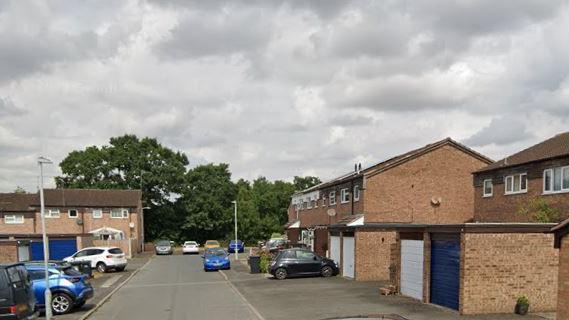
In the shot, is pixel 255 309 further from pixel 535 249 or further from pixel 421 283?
pixel 535 249

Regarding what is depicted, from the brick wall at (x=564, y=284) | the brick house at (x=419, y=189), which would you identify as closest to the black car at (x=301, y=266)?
the brick house at (x=419, y=189)

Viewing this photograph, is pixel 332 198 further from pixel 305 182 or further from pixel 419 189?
pixel 305 182

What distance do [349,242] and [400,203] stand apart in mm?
7641

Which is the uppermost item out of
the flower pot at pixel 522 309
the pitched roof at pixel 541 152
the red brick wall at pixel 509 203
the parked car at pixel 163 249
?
the pitched roof at pixel 541 152

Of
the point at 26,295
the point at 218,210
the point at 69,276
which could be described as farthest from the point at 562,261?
the point at 218,210

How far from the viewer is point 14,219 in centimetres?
5756

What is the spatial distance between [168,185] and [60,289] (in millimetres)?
62253

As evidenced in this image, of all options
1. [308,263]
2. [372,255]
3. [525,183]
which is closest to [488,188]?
[525,183]

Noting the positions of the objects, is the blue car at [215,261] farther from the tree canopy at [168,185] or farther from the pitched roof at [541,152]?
the tree canopy at [168,185]

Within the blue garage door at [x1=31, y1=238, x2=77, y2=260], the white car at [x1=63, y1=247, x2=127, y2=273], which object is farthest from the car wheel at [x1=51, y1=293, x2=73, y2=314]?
the blue garage door at [x1=31, y1=238, x2=77, y2=260]

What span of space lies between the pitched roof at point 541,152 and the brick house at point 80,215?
122ft

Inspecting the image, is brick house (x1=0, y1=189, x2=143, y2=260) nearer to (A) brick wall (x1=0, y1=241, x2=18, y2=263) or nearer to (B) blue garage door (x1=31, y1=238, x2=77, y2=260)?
(B) blue garage door (x1=31, y1=238, x2=77, y2=260)

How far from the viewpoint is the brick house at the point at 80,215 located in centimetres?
5744

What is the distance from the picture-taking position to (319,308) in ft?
58.0
